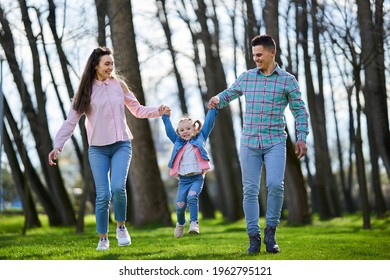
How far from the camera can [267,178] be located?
22.1 feet

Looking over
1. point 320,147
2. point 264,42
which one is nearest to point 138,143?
point 264,42

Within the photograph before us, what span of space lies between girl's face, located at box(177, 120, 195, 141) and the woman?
67cm

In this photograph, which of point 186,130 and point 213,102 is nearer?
point 213,102

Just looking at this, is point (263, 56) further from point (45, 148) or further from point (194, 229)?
point (45, 148)

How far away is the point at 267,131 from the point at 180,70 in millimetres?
15122

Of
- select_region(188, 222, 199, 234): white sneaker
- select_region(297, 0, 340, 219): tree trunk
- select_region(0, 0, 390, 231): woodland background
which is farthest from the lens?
select_region(297, 0, 340, 219): tree trunk

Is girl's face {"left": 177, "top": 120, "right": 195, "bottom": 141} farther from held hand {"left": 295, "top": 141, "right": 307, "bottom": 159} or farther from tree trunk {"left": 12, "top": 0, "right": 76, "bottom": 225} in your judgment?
tree trunk {"left": 12, "top": 0, "right": 76, "bottom": 225}

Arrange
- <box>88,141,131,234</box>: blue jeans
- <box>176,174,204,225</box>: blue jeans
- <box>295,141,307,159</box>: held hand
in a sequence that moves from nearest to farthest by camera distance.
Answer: <box>295,141,307,159</box>: held hand < <box>88,141,131,234</box>: blue jeans < <box>176,174,204,225</box>: blue jeans

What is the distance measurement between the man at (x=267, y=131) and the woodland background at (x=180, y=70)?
9.83ft

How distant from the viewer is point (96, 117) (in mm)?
7008

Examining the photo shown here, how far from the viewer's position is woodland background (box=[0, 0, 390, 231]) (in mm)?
12703

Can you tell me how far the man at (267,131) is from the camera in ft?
A: 22.1

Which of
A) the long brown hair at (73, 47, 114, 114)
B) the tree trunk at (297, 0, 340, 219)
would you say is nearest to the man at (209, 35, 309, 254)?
the long brown hair at (73, 47, 114, 114)
